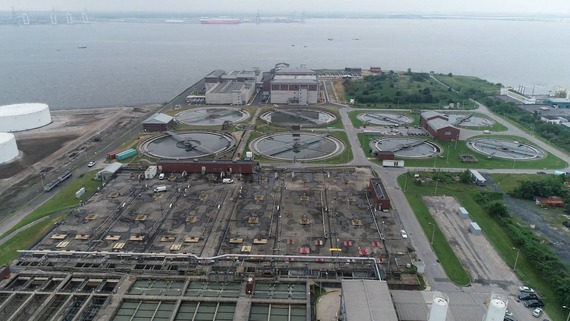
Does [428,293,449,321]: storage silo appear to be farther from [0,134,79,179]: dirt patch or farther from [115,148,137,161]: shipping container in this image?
[0,134,79,179]: dirt patch

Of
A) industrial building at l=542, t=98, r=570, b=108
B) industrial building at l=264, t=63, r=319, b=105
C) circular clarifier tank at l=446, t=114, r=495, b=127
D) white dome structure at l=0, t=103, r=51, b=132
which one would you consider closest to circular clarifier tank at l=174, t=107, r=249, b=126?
industrial building at l=264, t=63, r=319, b=105

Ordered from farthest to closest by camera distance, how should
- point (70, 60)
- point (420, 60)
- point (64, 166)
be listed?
point (420, 60) < point (70, 60) < point (64, 166)

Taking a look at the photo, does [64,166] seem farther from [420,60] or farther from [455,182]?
[420,60]

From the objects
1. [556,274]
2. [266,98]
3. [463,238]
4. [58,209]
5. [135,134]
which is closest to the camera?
[556,274]

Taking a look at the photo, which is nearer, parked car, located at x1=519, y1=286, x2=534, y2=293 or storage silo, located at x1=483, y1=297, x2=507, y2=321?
storage silo, located at x1=483, y1=297, x2=507, y2=321

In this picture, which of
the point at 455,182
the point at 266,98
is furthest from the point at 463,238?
the point at 266,98

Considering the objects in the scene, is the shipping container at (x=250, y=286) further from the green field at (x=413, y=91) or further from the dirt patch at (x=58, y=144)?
the green field at (x=413, y=91)

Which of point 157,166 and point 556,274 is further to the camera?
point 157,166
